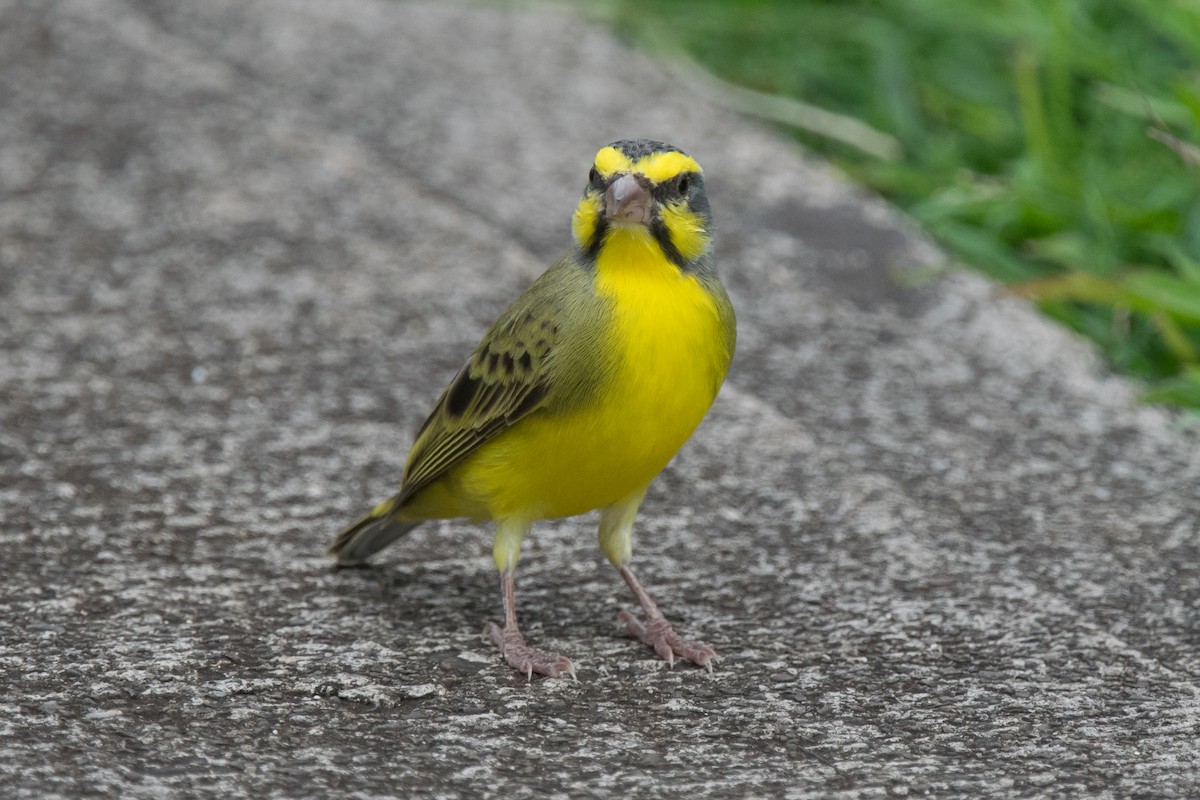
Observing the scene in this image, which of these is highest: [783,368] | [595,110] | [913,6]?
[913,6]

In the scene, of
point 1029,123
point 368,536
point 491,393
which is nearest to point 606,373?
point 491,393

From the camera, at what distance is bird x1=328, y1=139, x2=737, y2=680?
11.3 ft

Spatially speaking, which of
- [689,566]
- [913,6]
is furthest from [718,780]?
[913,6]

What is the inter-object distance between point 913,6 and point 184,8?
3.26 meters

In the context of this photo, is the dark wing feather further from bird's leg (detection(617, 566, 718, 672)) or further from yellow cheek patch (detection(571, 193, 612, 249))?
bird's leg (detection(617, 566, 718, 672))

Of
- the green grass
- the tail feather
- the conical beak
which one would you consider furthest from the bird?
the green grass

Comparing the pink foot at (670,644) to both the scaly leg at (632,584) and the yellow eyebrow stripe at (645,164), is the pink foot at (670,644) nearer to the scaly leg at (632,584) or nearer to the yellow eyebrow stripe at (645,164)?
the scaly leg at (632,584)

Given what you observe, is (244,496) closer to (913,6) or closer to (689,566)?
(689,566)

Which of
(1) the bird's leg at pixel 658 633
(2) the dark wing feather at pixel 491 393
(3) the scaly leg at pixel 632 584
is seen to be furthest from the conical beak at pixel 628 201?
(1) the bird's leg at pixel 658 633

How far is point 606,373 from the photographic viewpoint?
3.44 metres

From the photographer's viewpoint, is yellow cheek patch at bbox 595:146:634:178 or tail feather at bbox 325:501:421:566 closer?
yellow cheek patch at bbox 595:146:634:178

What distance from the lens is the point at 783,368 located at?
16.6ft

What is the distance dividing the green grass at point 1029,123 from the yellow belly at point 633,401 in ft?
5.71

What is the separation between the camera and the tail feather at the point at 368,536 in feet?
12.7
